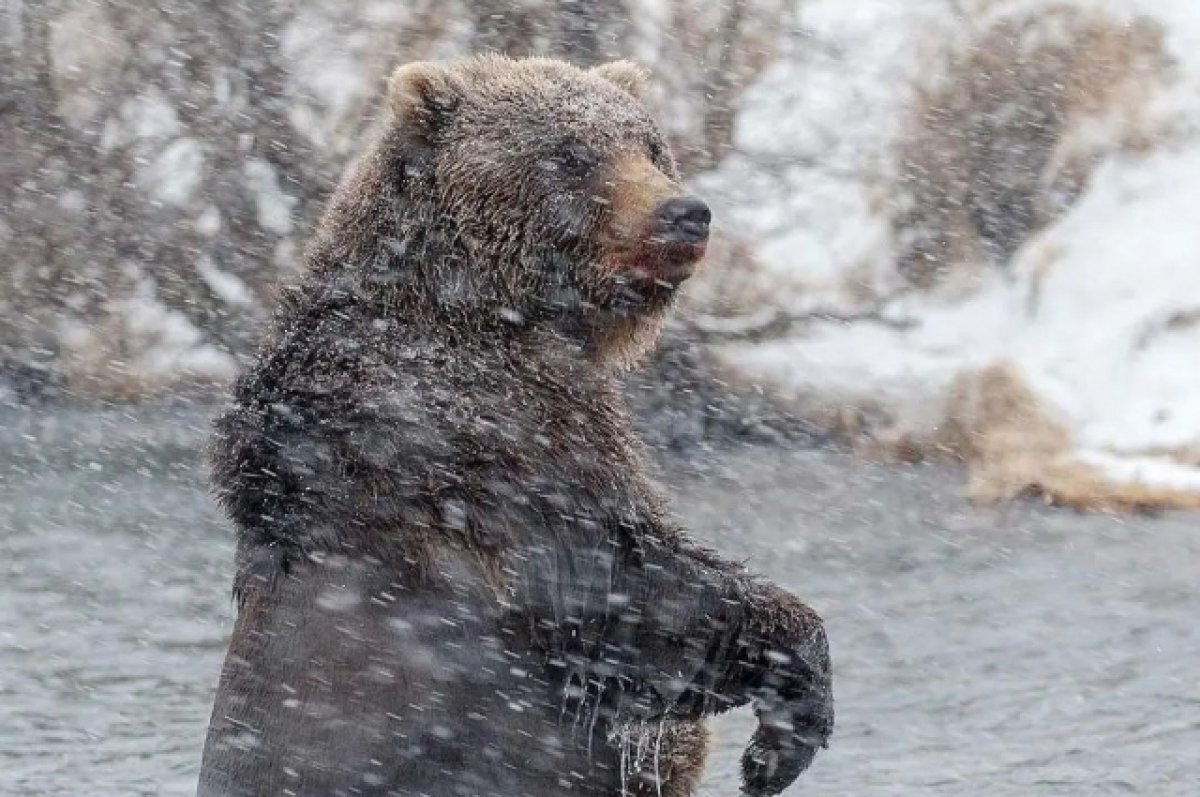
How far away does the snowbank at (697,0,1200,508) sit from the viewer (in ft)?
35.8

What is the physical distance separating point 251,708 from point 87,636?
4794 millimetres

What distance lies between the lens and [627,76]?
359 centimetres

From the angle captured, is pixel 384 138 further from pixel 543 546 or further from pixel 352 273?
pixel 543 546

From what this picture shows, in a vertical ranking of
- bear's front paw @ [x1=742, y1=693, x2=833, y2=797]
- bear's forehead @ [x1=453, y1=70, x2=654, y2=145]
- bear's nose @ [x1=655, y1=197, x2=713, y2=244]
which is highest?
bear's forehead @ [x1=453, y1=70, x2=654, y2=145]

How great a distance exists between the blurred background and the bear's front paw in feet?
20.2

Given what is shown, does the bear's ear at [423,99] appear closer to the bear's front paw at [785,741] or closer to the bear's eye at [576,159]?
the bear's eye at [576,159]

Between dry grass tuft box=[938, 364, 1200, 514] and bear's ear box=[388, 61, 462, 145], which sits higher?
bear's ear box=[388, 61, 462, 145]

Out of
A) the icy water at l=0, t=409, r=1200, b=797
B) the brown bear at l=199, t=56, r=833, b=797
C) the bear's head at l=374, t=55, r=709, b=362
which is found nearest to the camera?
the brown bear at l=199, t=56, r=833, b=797

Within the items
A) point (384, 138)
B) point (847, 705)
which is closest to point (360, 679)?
point (384, 138)

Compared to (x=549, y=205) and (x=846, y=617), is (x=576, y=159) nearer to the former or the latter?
(x=549, y=205)

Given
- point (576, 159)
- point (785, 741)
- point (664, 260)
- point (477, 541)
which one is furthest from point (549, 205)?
point (785, 741)

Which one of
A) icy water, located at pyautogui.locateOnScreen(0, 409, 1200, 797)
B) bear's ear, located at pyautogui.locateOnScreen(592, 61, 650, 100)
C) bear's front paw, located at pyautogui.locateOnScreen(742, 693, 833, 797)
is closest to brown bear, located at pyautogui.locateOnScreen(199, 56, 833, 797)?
bear's front paw, located at pyautogui.locateOnScreen(742, 693, 833, 797)

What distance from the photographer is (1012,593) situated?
768cm

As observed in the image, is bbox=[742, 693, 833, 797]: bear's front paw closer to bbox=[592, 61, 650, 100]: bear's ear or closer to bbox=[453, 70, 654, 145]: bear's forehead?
bbox=[453, 70, 654, 145]: bear's forehead
